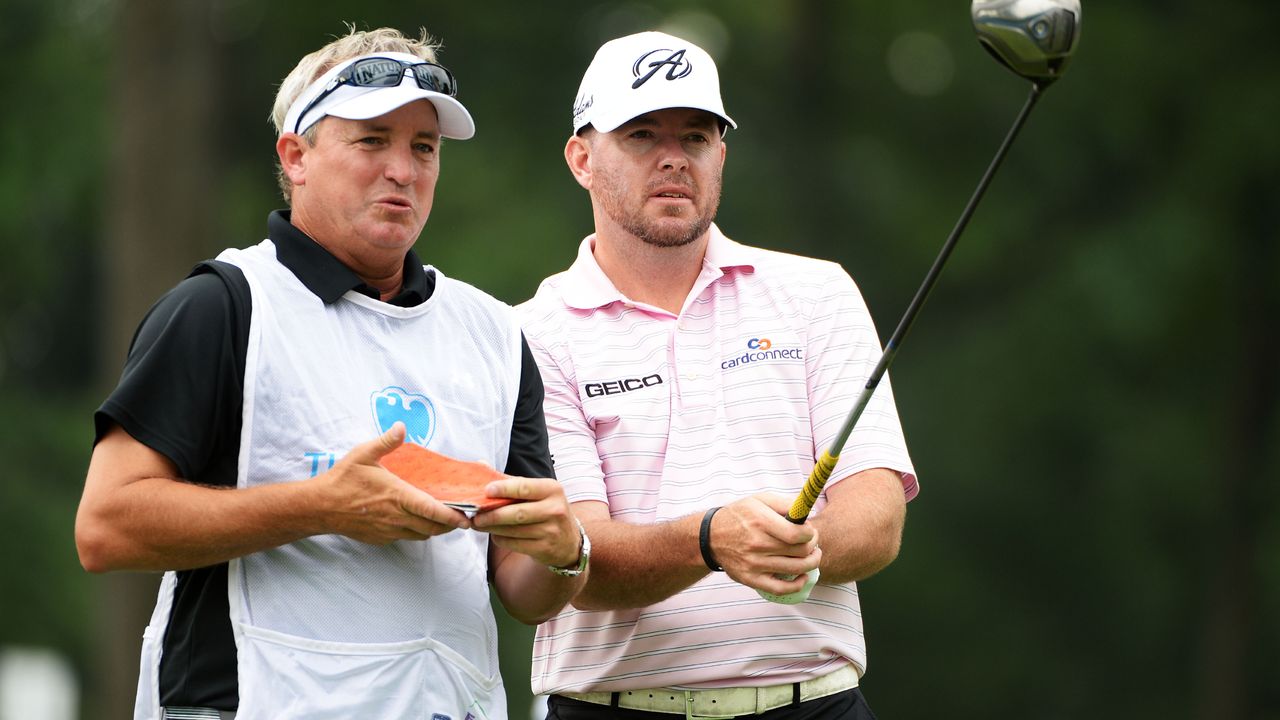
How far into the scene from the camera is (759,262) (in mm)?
4887

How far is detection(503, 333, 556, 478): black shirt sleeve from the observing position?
413 centimetres

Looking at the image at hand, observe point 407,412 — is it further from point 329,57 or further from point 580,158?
point 580,158

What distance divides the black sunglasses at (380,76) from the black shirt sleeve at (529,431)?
0.65 meters

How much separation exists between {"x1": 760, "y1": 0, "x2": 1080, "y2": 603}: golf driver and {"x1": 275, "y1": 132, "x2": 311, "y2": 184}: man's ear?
133 centimetres

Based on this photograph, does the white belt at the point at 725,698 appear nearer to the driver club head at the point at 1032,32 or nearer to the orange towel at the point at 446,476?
the orange towel at the point at 446,476

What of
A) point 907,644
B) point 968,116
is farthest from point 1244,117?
point 907,644

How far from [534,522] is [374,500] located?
36 cm

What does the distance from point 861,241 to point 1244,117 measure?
505cm

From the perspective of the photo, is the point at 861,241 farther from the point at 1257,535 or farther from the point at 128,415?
the point at 128,415

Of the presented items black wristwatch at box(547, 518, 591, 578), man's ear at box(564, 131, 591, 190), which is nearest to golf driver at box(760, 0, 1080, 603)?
black wristwatch at box(547, 518, 591, 578)

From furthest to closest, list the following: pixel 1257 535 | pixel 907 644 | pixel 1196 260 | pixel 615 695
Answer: pixel 907 644, pixel 1257 535, pixel 1196 260, pixel 615 695

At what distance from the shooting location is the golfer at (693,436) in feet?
14.2

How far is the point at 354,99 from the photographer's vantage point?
12.9ft

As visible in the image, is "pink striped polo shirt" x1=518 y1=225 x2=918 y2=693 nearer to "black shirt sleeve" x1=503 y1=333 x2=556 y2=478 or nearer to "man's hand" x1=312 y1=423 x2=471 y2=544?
"black shirt sleeve" x1=503 y1=333 x2=556 y2=478
